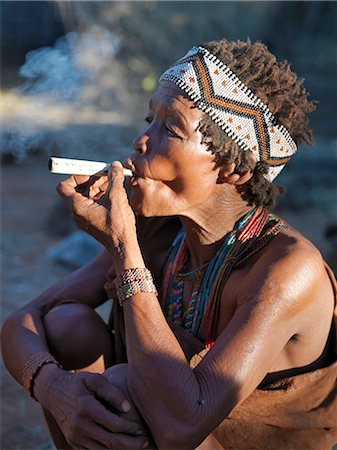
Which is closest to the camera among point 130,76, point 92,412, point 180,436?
point 180,436

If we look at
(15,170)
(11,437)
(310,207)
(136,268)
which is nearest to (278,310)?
(136,268)

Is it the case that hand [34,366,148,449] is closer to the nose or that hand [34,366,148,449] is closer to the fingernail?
the fingernail

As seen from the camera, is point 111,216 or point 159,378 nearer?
point 159,378

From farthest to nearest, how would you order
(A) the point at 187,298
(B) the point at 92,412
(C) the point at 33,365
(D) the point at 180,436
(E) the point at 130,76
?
(E) the point at 130,76 → (A) the point at 187,298 → (C) the point at 33,365 → (B) the point at 92,412 → (D) the point at 180,436

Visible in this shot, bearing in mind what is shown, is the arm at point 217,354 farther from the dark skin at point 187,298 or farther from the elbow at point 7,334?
the elbow at point 7,334

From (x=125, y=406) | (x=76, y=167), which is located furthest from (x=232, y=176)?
(x=125, y=406)

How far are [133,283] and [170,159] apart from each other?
48 cm

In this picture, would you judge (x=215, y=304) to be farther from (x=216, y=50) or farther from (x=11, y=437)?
(x=11, y=437)

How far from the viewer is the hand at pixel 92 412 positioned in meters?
2.09

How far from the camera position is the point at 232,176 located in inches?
97.1

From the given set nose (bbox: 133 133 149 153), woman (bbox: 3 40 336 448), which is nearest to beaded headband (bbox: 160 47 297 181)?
woman (bbox: 3 40 336 448)

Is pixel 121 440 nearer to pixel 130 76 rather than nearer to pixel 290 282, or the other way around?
pixel 290 282

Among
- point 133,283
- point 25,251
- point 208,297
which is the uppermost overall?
point 133,283

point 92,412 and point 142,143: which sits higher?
point 142,143
